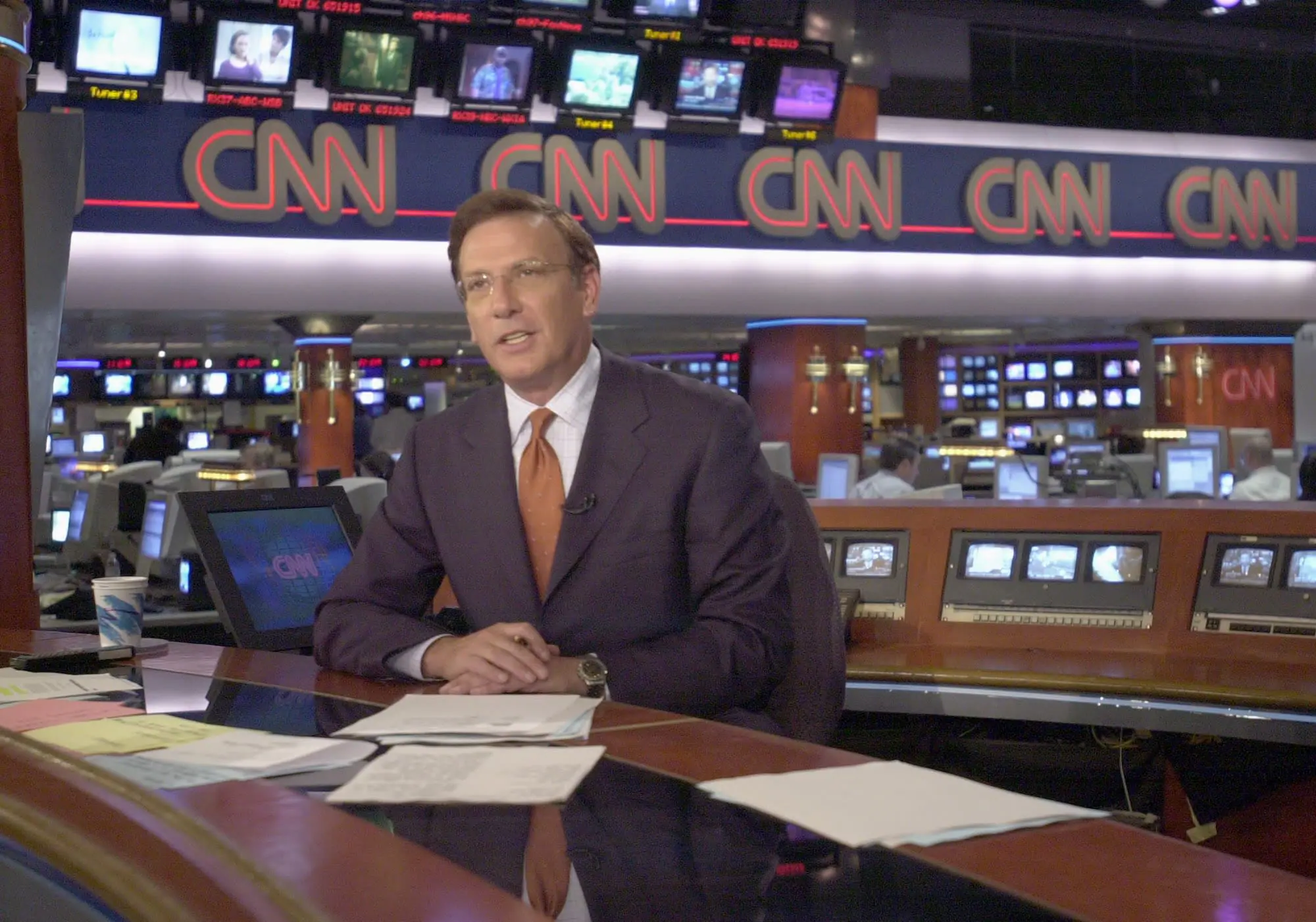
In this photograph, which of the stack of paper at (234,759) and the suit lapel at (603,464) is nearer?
the stack of paper at (234,759)

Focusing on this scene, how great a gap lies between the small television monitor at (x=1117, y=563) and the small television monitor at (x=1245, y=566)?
0.17 metres

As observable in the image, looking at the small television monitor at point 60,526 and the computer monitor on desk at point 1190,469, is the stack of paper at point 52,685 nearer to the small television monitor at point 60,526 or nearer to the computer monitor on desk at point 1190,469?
the small television monitor at point 60,526

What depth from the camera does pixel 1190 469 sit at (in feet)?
27.8

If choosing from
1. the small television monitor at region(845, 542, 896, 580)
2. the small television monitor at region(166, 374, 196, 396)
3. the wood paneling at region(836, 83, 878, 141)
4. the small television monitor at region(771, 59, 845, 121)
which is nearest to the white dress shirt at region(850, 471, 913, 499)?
the small television monitor at region(845, 542, 896, 580)

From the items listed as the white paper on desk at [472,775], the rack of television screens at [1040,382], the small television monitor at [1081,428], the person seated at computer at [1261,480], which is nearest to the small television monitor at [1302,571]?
the white paper on desk at [472,775]

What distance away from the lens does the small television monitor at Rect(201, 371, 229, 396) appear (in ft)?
72.7

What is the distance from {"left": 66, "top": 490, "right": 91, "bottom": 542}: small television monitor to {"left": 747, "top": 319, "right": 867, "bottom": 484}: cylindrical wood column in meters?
8.34

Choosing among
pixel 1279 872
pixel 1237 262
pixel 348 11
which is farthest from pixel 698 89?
pixel 1279 872

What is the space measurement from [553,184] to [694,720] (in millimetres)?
10762

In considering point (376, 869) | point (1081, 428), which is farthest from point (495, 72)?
point (376, 869)

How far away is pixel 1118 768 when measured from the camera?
3027 millimetres

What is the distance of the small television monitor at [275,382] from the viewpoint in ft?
72.7

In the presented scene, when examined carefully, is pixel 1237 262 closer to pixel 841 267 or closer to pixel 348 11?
pixel 841 267

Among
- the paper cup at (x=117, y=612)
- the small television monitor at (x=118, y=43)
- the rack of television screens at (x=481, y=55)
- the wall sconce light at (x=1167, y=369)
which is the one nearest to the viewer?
the paper cup at (x=117, y=612)
